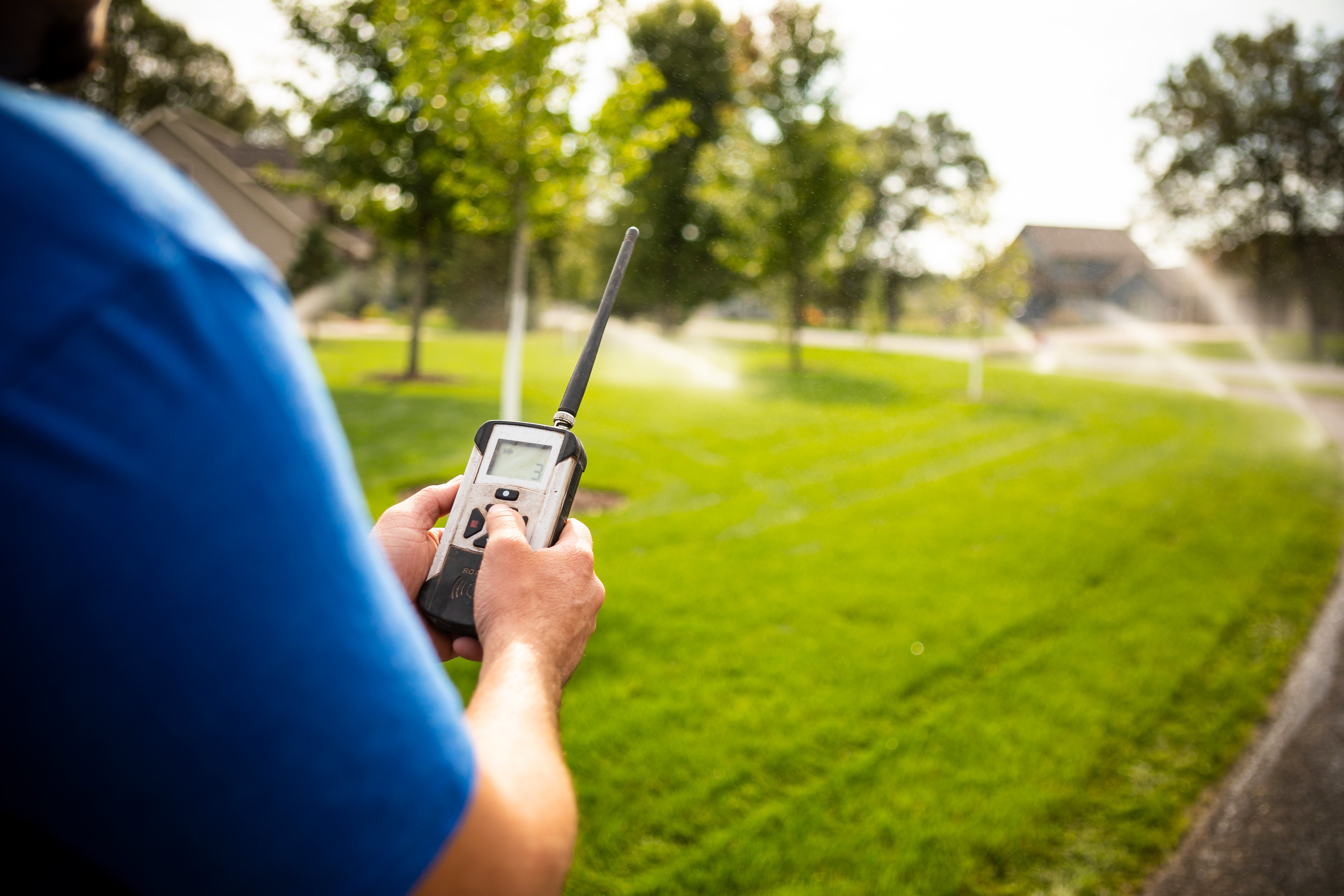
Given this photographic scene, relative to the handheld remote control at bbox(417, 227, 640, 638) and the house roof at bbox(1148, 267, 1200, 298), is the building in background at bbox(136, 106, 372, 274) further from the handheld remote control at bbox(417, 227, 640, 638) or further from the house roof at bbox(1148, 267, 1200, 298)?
the house roof at bbox(1148, 267, 1200, 298)

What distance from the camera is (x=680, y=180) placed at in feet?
71.2

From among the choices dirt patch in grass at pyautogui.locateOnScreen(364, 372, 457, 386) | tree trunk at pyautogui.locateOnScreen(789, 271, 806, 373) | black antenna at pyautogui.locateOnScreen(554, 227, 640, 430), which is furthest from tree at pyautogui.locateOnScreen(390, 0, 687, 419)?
tree trunk at pyautogui.locateOnScreen(789, 271, 806, 373)

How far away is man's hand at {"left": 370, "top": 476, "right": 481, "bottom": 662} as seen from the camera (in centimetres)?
114

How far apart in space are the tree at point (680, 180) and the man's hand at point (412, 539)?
21.8 ft

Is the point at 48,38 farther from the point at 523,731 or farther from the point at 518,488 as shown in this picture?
A: the point at 518,488

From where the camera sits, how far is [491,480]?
1190 mm

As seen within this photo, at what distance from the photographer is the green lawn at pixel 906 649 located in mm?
3031

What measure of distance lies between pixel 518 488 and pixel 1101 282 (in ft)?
210

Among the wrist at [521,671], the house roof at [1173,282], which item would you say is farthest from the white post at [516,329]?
the house roof at [1173,282]

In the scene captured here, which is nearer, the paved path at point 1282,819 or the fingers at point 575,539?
the fingers at point 575,539

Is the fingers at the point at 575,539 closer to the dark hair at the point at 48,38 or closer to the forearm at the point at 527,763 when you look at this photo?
the forearm at the point at 527,763

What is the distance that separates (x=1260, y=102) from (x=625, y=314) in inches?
1088

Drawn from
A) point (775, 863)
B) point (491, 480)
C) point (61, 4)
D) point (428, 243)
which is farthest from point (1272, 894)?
point (428, 243)

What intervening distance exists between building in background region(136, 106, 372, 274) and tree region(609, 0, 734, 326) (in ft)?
39.2
